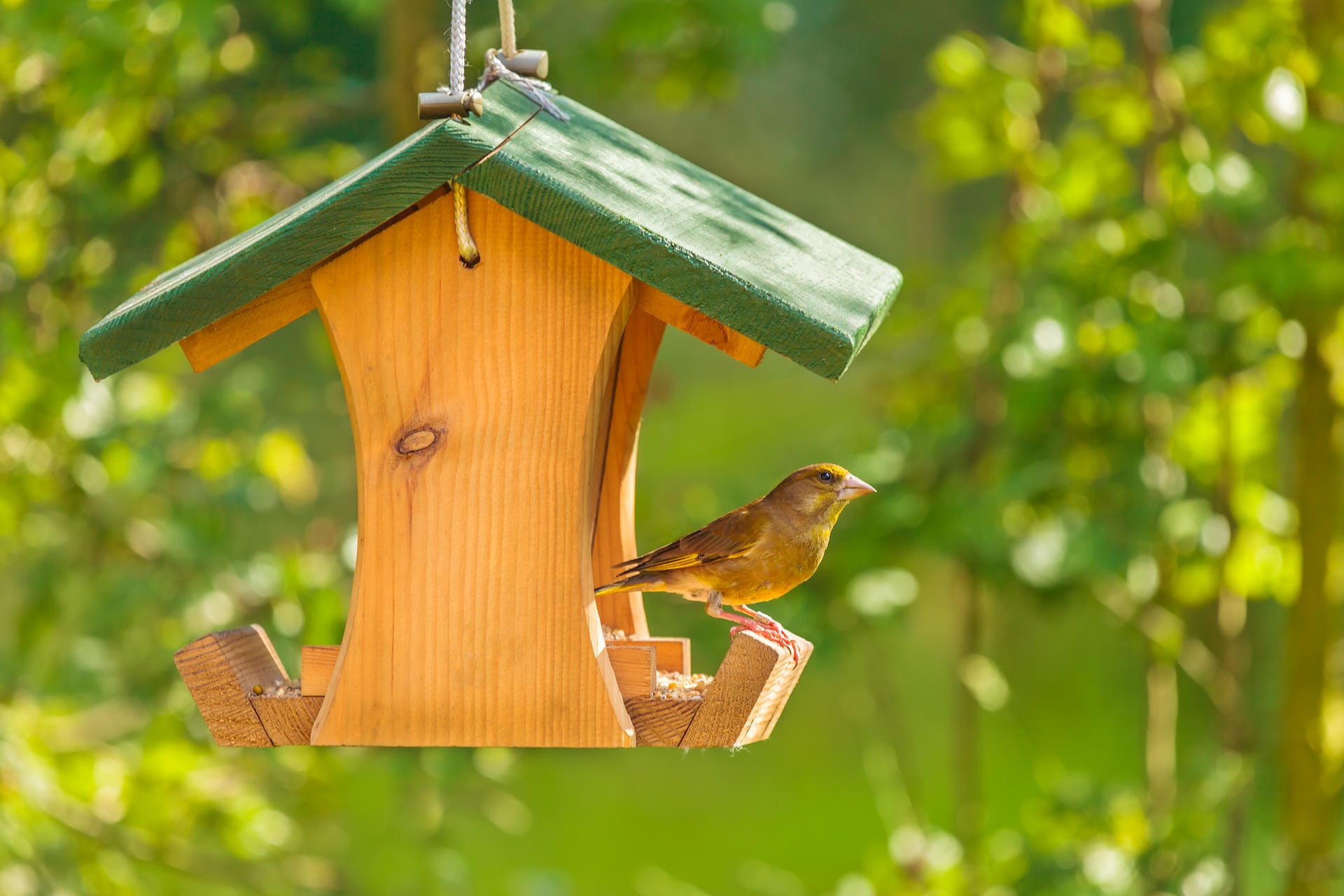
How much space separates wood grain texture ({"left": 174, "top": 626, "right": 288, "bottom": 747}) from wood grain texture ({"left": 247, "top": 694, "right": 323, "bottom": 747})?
1cm

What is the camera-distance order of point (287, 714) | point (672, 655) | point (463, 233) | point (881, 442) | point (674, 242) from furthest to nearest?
point (881, 442), point (672, 655), point (287, 714), point (463, 233), point (674, 242)

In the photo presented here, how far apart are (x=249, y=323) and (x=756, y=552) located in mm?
909

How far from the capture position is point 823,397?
12133 millimetres

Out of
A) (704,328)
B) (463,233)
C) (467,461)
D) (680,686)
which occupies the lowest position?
(680,686)

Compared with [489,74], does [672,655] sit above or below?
below

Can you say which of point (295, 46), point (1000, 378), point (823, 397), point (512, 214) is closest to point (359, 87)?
point (295, 46)

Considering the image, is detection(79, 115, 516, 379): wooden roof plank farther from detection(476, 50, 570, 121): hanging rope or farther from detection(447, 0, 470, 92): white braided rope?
detection(476, 50, 570, 121): hanging rope

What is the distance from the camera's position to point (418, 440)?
2150 mm

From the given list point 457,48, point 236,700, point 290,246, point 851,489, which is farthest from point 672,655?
point 457,48

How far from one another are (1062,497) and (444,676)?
3012 millimetres

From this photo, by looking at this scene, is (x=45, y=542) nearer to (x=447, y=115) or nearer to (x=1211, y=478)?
(x=447, y=115)

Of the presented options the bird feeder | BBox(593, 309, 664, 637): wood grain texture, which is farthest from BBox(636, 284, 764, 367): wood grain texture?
BBox(593, 309, 664, 637): wood grain texture

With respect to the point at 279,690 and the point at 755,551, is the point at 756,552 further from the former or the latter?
the point at 279,690

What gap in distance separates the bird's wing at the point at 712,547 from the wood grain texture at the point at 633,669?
192 millimetres
